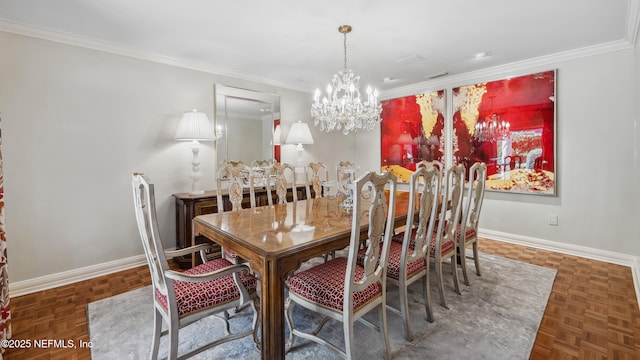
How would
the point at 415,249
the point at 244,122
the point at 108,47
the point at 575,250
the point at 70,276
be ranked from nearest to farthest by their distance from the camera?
the point at 415,249 → the point at 70,276 → the point at 108,47 → the point at 575,250 → the point at 244,122

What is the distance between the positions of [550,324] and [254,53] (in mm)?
3688

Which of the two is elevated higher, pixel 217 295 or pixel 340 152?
pixel 340 152

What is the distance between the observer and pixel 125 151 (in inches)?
122

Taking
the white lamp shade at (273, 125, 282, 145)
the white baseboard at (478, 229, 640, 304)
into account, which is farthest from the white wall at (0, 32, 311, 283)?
the white baseboard at (478, 229, 640, 304)

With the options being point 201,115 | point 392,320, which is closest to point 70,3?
point 201,115

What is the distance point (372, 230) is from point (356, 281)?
0.35 meters

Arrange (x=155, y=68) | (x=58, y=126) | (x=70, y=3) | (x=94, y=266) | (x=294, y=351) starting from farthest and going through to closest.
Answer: (x=155, y=68)
(x=94, y=266)
(x=58, y=126)
(x=70, y=3)
(x=294, y=351)

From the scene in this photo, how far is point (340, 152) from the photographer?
18.0 ft

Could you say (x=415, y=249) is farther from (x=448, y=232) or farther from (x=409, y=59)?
(x=409, y=59)

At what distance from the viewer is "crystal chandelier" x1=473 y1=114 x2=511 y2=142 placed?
387 cm

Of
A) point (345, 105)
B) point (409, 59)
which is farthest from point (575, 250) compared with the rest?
point (345, 105)

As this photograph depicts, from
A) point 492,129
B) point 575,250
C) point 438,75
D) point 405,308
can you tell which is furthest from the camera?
point 438,75

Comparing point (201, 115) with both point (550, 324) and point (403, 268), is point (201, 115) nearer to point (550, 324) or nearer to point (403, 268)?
point (403, 268)

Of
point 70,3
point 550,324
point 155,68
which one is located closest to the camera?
point 550,324
